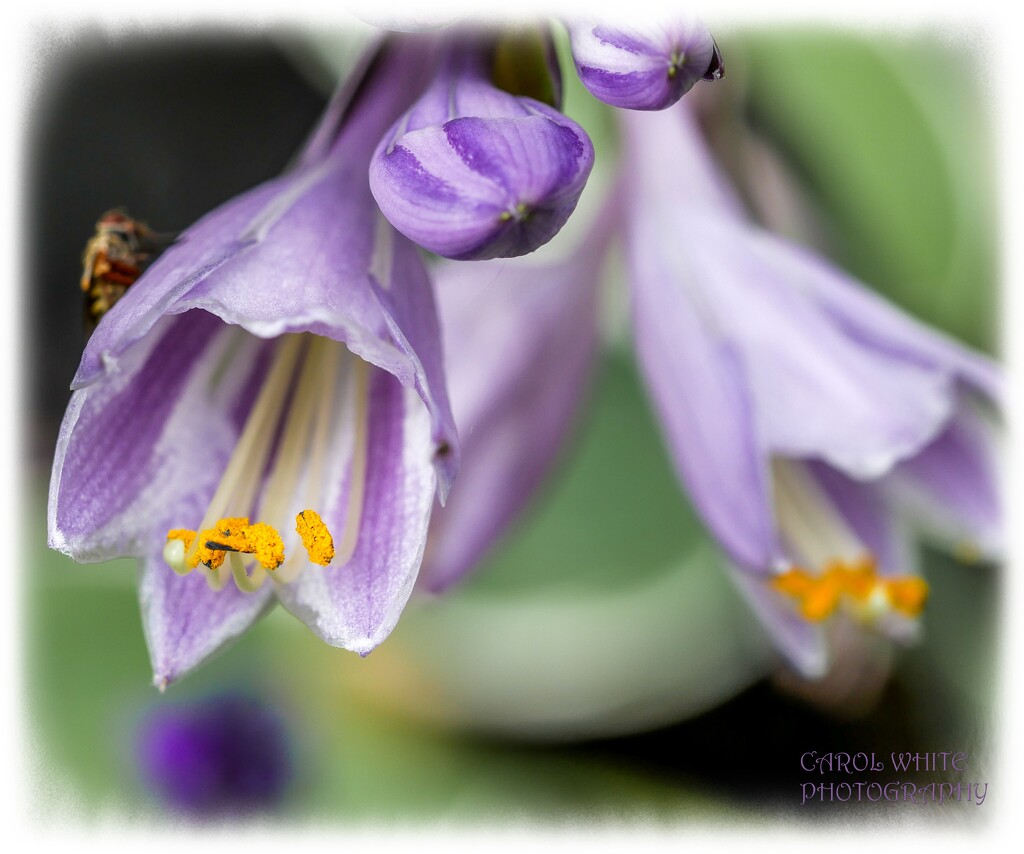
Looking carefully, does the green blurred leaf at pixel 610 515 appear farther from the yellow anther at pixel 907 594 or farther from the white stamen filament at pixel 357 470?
the white stamen filament at pixel 357 470

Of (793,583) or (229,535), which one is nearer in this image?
(229,535)

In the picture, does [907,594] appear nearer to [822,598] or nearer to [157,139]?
[822,598]

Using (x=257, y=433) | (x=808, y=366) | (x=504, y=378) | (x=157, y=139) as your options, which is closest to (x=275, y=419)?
(x=257, y=433)

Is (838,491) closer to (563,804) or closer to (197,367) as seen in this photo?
(563,804)

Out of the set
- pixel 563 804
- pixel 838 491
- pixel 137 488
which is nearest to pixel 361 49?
pixel 137 488

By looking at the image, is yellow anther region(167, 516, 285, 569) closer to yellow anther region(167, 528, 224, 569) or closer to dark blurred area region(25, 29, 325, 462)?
yellow anther region(167, 528, 224, 569)

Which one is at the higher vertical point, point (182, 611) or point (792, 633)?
point (182, 611)
